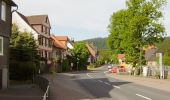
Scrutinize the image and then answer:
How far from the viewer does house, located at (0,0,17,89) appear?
34.5 m

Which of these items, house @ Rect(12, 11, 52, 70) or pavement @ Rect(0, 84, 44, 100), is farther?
house @ Rect(12, 11, 52, 70)

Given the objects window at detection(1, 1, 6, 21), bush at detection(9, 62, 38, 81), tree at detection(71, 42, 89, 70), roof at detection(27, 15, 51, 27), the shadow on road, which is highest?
roof at detection(27, 15, 51, 27)

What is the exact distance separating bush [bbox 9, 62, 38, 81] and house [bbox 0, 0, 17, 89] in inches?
546

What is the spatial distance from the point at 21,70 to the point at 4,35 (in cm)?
1600

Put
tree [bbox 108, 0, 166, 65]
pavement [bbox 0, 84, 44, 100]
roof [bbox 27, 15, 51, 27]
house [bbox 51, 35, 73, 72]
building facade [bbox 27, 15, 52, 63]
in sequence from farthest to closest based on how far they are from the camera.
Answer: house [bbox 51, 35, 73, 72]
roof [bbox 27, 15, 51, 27]
building facade [bbox 27, 15, 52, 63]
tree [bbox 108, 0, 166, 65]
pavement [bbox 0, 84, 44, 100]

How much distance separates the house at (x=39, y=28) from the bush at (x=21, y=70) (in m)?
24.0

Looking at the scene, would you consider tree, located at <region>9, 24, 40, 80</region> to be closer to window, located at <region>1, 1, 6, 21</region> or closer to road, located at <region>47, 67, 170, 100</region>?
road, located at <region>47, 67, 170, 100</region>

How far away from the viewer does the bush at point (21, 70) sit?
50438 millimetres

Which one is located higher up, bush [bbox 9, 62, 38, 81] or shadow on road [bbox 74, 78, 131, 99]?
bush [bbox 9, 62, 38, 81]

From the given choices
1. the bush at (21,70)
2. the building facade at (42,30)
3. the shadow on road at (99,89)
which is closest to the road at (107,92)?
the shadow on road at (99,89)

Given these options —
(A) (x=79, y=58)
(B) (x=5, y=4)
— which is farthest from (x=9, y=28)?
(A) (x=79, y=58)

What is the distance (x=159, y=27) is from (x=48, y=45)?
28.1m

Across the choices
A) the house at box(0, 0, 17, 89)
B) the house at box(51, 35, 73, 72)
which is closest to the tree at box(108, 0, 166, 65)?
the house at box(51, 35, 73, 72)

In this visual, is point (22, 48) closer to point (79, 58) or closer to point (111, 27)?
point (111, 27)
